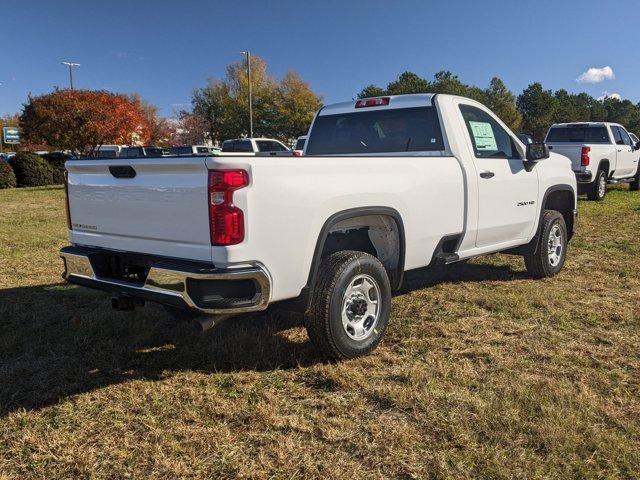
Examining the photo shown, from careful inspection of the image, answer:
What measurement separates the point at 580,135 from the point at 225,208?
13.8m

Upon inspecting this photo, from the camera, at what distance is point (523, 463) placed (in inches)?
106

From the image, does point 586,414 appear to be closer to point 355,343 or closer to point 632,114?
point 355,343

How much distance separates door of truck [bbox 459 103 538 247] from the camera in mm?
5016

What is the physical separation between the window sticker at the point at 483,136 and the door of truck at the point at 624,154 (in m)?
11.0

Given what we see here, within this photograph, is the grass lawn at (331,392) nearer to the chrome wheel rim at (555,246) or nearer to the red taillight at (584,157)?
the chrome wheel rim at (555,246)

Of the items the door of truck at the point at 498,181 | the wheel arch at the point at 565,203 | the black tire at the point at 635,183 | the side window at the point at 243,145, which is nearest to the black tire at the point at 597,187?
the black tire at the point at 635,183

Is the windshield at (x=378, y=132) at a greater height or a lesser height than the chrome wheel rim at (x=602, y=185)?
greater

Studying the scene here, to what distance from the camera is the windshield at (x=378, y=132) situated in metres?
5.00

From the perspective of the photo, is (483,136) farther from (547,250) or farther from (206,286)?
(206,286)

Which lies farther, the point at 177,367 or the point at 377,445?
the point at 177,367

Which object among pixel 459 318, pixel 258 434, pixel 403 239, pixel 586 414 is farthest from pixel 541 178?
pixel 258 434

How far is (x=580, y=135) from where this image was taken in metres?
14.5

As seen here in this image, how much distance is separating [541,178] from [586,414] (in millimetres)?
3277

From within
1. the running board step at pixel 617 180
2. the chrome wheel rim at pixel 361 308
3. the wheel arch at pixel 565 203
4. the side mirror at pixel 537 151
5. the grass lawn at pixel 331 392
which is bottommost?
the grass lawn at pixel 331 392
